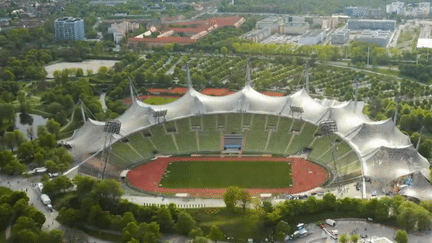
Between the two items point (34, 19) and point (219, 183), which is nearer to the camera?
point (219, 183)

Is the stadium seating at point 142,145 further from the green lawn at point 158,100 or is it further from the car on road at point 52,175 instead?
the green lawn at point 158,100

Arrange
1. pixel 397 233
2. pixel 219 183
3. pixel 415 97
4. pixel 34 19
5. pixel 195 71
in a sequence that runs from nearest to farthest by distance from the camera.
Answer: pixel 397 233, pixel 219 183, pixel 415 97, pixel 195 71, pixel 34 19

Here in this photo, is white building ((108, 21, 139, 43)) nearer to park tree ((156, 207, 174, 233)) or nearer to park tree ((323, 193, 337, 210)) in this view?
park tree ((156, 207, 174, 233))

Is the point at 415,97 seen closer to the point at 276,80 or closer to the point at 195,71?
the point at 276,80

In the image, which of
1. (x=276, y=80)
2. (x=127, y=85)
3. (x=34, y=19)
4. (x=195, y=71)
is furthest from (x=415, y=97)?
(x=34, y=19)

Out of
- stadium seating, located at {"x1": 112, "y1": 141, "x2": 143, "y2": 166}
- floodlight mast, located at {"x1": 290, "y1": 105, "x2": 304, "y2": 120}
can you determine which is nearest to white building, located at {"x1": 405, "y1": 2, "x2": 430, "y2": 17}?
floodlight mast, located at {"x1": 290, "y1": 105, "x2": 304, "y2": 120}

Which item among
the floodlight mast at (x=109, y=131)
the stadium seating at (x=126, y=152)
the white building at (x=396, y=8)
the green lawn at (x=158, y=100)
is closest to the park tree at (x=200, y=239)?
the floodlight mast at (x=109, y=131)
